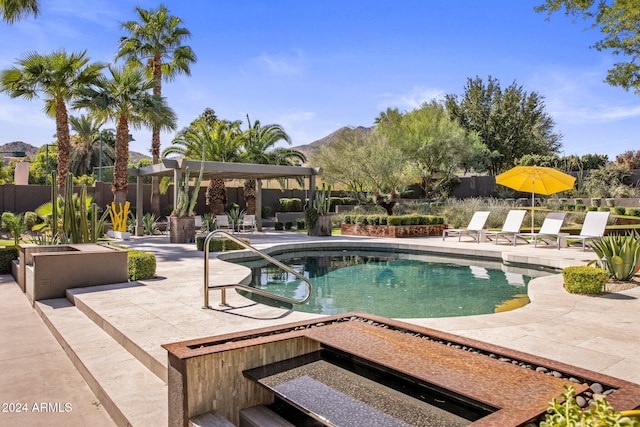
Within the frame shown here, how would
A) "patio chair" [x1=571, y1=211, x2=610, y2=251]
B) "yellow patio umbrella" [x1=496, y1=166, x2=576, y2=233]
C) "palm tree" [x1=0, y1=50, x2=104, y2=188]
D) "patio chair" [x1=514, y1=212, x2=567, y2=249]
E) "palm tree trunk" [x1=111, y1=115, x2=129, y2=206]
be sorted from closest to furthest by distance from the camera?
1. "patio chair" [x1=571, y1=211, x2=610, y2=251]
2. "patio chair" [x1=514, y1=212, x2=567, y2=249]
3. "palm tree" [x1=0, y1=50, x2=104, y2=188]
4. "yellow patio umbrella" [x1=496, y1=166, x2=576, y2=233]
5. "palm tree trunk" [x1=111, y1=115, x2=129, y2=206]

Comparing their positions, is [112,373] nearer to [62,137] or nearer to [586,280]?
[586,280]

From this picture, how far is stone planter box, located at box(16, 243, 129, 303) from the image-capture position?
6.57m

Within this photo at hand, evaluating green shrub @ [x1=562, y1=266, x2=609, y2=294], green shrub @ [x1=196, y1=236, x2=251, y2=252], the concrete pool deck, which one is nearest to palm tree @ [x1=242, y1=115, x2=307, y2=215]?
green shrub @ [x1=196, y1=236, x2=251, y2=252]

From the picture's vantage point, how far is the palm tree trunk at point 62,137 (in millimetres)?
15320

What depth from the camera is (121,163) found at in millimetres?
16906

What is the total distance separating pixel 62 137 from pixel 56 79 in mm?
2105

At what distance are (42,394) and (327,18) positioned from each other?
13498 millimetres

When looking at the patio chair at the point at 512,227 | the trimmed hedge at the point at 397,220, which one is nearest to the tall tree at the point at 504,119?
the trimmed hedge at the point at 397,220

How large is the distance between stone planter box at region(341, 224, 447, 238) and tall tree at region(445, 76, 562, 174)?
17.6 meters

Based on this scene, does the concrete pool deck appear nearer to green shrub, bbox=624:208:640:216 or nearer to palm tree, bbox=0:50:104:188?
palm tree, bbox=0:50:104:188

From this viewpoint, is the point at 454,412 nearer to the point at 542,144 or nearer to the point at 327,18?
the point at 327,18

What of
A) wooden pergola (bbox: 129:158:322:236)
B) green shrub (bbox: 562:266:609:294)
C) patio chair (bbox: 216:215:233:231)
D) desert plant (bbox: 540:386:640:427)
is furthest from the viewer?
patio chair (bbox: 216:215:233:231)

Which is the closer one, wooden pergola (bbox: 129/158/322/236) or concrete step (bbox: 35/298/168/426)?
concrete step (bbox: 35/298/168/426)

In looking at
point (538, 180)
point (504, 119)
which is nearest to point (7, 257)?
point (538, 180)
